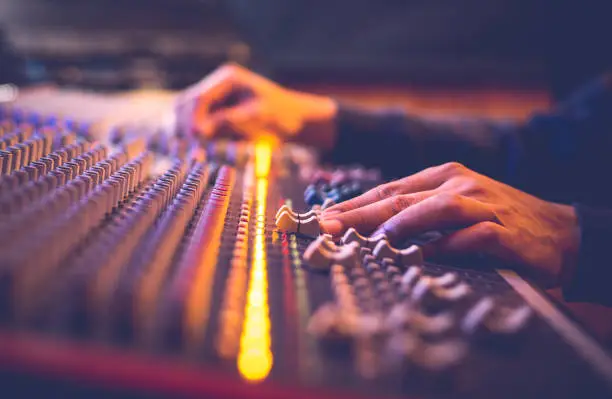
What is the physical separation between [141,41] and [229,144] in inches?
35.8

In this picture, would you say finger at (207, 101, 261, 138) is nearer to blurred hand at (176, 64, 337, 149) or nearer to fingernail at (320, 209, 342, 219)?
blurred hand at (176, 64, 337, 149)

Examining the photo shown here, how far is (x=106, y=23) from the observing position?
6.26 ft

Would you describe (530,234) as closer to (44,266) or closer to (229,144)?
(44,266)

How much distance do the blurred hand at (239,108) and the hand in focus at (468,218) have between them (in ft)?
1.91

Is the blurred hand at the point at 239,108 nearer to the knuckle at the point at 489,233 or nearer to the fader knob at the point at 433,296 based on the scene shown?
the knuckle at the point at 489,233

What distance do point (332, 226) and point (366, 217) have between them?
1.9 inches

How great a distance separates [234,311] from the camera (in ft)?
1.16

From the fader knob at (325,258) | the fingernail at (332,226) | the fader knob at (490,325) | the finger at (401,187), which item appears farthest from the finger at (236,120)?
the fader knob at (490,325)

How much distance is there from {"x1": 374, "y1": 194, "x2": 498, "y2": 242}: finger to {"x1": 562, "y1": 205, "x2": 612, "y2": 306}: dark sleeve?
19 cm

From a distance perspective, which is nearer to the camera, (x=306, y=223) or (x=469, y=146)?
(x=306, y=223)

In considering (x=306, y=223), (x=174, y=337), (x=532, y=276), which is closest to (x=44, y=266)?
(x=174, y=337)

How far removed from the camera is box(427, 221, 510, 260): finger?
63 cm

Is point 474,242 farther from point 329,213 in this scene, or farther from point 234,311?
point 234,311

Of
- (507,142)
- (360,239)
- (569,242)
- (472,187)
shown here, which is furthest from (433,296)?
(507,142)
